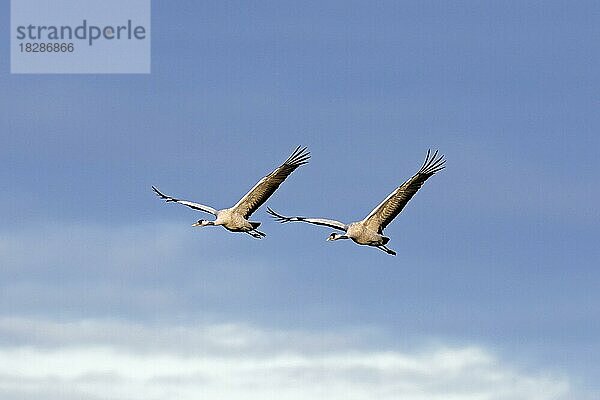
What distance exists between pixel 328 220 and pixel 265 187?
4.23 m

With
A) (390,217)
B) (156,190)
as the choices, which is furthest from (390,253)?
(156,190)

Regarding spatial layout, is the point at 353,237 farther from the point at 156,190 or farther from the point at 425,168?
the point at 156,190

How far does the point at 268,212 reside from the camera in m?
123

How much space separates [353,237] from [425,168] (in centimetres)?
708

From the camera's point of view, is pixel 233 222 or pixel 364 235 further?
pixel 233 222

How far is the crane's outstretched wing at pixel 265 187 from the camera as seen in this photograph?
117875 millimetres

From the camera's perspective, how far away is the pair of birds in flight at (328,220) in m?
113

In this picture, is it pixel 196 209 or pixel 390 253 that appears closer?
pixel 390 253

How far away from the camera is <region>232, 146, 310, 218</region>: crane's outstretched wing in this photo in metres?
118

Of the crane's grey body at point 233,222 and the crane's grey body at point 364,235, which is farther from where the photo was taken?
the crane's grey body at point 233,222

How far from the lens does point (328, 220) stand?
11900cm

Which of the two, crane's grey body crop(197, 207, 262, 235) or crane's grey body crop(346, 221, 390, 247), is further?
crane's grey body crop(197, 207, 262, 235)

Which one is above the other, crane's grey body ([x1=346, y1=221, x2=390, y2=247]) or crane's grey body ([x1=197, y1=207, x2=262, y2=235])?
crane's grey body ([x1=197, y1=207, x2=262, y2=235])

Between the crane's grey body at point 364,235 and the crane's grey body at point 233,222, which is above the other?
the crane's grey body at point 233,222
